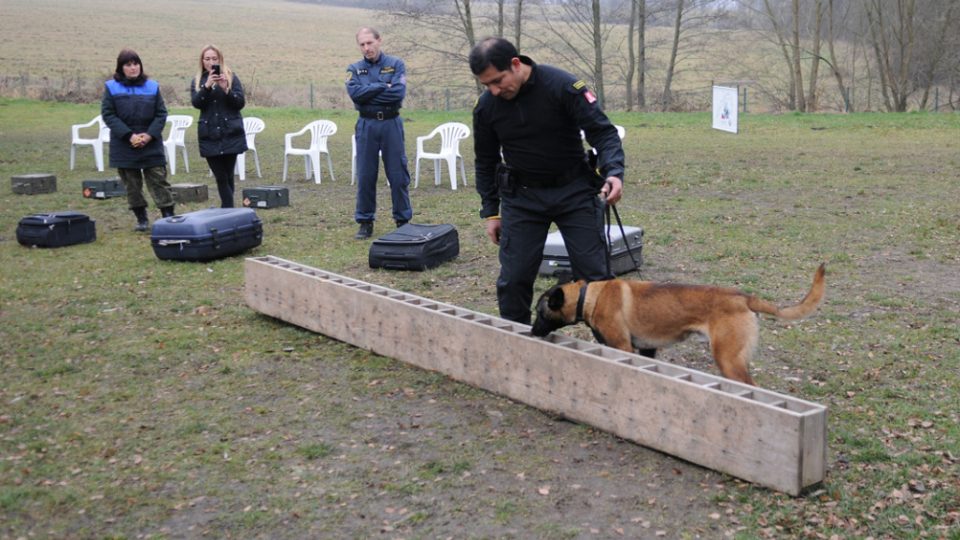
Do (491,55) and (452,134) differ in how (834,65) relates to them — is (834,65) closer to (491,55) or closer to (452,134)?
(452,134)

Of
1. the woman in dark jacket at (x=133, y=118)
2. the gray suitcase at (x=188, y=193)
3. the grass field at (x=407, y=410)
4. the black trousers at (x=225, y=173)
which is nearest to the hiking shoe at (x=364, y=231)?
the grass field at (x=407, y=410)

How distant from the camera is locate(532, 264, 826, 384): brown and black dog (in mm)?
4570

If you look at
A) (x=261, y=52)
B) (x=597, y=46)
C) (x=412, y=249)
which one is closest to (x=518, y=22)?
(x=597, y=46)

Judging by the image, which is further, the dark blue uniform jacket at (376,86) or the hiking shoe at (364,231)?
→ the hiking shoe at (364,231)

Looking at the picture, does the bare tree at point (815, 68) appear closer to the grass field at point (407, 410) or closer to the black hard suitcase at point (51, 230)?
the grass field at point (407, 410)

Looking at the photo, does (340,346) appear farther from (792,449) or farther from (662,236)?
(662,236)

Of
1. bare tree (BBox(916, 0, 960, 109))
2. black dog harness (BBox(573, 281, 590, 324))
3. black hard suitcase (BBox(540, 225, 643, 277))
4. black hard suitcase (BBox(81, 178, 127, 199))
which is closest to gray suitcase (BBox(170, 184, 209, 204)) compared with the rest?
black hard suitcase (BBox(81, 178, 127, 199))

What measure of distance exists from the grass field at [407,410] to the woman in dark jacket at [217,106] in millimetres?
1135

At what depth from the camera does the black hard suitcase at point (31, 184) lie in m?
13.6

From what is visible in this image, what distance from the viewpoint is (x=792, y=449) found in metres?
3.95

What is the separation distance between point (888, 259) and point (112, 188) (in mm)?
10028

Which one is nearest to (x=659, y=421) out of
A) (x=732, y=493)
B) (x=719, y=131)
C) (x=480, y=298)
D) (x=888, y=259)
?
(x=732, y=493)

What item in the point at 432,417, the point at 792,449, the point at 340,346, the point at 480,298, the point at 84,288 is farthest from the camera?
the point at 84,288

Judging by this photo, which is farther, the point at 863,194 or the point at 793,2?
the point at 793,2
